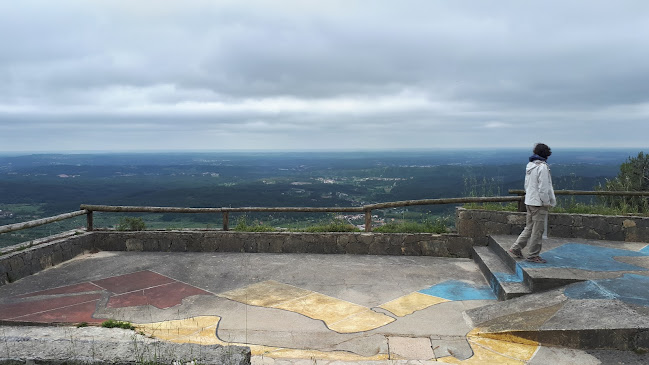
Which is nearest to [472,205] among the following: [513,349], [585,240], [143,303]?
[585,240]

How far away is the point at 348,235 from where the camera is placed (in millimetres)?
7820

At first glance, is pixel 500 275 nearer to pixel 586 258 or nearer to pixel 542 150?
pixel 586 258

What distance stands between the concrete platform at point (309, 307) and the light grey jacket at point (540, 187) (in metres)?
1.25

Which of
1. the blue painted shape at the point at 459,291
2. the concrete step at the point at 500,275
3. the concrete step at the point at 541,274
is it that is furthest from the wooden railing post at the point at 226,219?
the concrete step at the point at 541,274

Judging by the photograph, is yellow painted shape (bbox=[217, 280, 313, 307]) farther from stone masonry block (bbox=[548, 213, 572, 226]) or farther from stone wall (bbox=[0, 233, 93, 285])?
stone masonry block (bbox=[548, 213, 572, 226])

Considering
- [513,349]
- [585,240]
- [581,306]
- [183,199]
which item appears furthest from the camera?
[183,199]

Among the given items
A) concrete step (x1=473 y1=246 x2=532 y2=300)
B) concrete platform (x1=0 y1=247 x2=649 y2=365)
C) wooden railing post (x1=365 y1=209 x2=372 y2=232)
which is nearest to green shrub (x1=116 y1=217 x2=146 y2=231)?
concrete platform (x1=0 y1=247 x2=649 y2=365)

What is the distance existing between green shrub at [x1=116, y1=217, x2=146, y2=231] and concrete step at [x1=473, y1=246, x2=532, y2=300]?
20.9 feet

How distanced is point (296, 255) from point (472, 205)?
3645mm

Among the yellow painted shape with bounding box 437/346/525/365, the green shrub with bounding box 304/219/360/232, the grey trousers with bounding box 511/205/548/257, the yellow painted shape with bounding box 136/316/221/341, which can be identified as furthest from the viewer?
the green shrub with bounding box 304/219/360/232

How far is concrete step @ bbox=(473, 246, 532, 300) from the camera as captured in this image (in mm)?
5146

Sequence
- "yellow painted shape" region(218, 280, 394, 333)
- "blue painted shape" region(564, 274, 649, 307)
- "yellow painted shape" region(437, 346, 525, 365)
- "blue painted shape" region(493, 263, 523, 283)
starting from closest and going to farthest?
"yellow painted shape" region(437, 346, 525, 365) < "blue painted shape" region(564, 274, 649, 307) < "yellow painted shape" region(218, 280, 394, 333) < "blue painted shape" region(493, 263, 523, 283)

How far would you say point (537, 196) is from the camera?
5.55 metres

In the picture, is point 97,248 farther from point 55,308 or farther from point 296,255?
point 296,255
